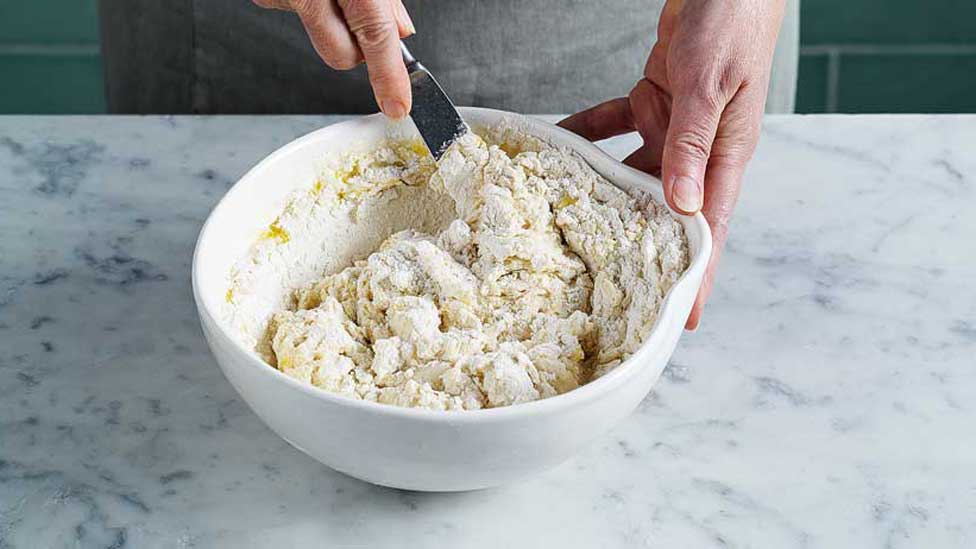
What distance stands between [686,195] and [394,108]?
245 mm

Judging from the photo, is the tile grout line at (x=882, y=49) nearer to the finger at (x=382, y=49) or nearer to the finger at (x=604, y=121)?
the finger at (x=604, y=121)

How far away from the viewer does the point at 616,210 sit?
0.92 metres

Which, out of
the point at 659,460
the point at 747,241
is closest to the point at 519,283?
the point at 659,460

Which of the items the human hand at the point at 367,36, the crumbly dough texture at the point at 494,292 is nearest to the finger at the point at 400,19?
the human hand at the point at 367,36

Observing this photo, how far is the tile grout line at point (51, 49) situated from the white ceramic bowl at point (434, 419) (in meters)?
1.57

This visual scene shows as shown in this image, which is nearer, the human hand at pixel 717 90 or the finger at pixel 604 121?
the human hand at pixel 717 90

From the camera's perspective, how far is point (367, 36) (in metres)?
0.91

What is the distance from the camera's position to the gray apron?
127cm

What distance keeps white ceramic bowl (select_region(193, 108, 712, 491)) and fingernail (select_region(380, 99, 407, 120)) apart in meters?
0.18

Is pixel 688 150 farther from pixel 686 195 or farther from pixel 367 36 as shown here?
pixel 367 36

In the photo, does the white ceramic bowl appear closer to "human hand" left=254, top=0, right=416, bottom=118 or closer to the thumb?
the thumb

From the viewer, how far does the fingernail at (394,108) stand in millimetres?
944

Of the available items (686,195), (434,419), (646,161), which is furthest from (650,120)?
(434,419)

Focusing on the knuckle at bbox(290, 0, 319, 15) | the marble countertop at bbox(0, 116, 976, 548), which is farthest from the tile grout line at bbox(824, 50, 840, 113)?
the knuckle at bbox(290, 0, 319, 15)
